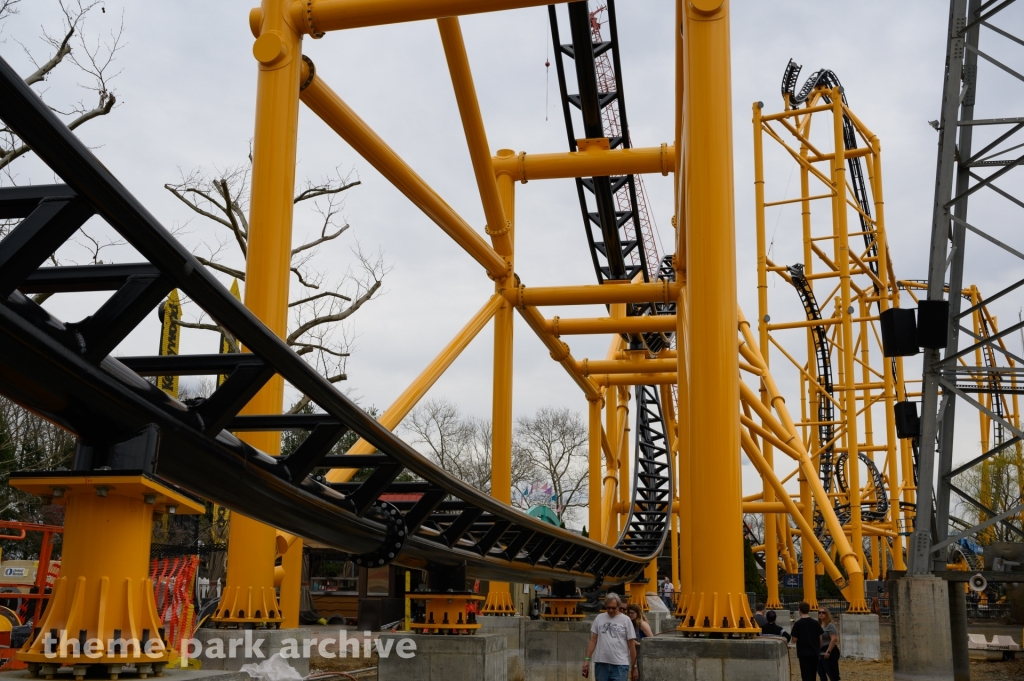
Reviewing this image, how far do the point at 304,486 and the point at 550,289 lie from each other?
10187mm

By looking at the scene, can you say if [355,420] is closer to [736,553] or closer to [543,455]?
[736,553]

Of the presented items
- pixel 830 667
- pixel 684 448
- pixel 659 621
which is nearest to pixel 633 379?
pixel 659 621

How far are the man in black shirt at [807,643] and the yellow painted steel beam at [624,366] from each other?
860cm

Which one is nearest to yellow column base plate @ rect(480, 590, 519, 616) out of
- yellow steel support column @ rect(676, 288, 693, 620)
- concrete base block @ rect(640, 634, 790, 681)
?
yellow steel support column @ rect(676, 288, 693, 620)

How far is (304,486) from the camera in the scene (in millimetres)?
4621

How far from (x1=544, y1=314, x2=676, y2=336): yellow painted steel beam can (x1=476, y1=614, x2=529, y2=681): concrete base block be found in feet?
15.5

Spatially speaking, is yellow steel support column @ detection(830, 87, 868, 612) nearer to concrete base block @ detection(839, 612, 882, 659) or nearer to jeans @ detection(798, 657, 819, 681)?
concrete base block @ detection(839, 612, 882, 659)

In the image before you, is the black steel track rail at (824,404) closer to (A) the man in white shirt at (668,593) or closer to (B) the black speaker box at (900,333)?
(A) the man in white shirt at (668,593)

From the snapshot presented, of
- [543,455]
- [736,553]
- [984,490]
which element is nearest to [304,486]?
[736,553]

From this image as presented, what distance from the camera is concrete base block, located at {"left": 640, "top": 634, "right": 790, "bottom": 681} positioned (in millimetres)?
6594

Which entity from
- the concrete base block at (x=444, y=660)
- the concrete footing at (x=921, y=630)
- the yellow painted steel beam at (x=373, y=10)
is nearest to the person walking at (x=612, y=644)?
the concrete base block at (x=444, y=660)

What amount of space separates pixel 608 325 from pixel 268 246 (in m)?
9.74


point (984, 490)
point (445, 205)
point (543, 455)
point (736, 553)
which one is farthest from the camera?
point (543, 455)

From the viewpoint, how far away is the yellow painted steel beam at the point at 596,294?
14.4 m
